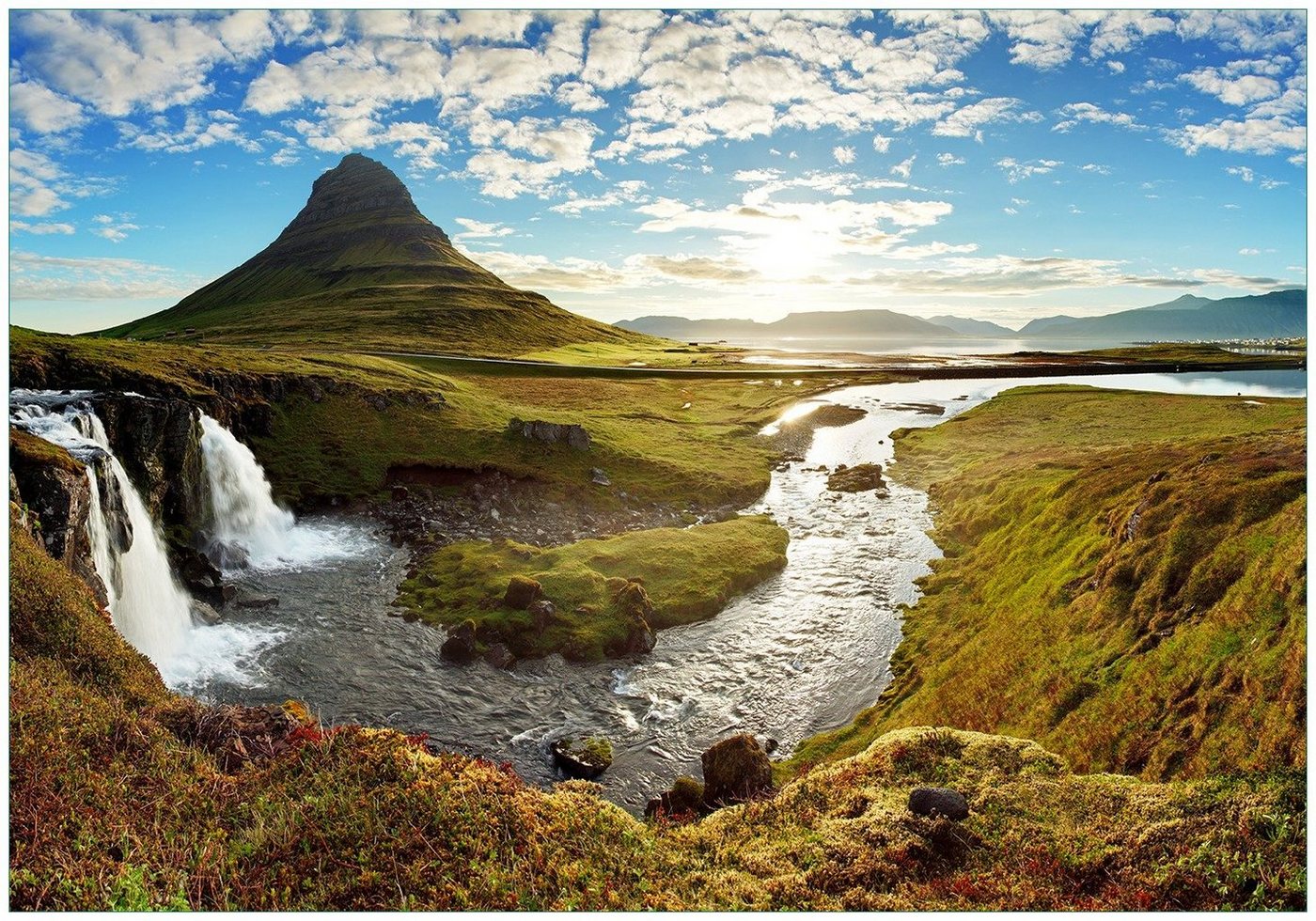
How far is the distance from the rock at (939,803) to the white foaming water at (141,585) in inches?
1106

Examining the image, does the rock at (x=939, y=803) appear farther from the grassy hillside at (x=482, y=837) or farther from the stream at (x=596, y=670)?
the stream at (x=596, y=670)

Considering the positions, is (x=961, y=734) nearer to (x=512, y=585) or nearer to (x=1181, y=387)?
(x=512, y=585)

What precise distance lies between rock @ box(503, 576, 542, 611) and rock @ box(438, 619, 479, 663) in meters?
3.12

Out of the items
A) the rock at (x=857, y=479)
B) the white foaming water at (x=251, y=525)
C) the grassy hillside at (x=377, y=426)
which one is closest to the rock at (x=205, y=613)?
the white foaming water at (x=251, y=525)

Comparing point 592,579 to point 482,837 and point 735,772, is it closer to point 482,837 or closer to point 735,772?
point 735,772

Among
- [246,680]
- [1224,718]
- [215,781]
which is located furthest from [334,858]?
[246,680]

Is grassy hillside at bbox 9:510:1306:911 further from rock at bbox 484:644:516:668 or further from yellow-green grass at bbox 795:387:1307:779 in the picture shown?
rock at bbox 484:644:516:668

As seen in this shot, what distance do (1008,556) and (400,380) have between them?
69.5m

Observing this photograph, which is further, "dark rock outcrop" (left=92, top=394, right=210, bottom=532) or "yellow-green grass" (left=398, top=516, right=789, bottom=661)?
"dark rock outcrop" (left=92, top=394, right=210, bottom=532)

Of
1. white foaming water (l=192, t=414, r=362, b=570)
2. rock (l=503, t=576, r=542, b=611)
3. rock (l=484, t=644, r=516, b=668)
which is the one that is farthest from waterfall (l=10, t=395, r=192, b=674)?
rock (l=503, t=576, r=542, b=611)

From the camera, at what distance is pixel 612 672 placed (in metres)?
31.5

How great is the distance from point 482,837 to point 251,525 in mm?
44702

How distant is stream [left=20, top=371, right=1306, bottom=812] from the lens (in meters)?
26.4

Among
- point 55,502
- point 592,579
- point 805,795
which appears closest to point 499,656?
point 592,579
